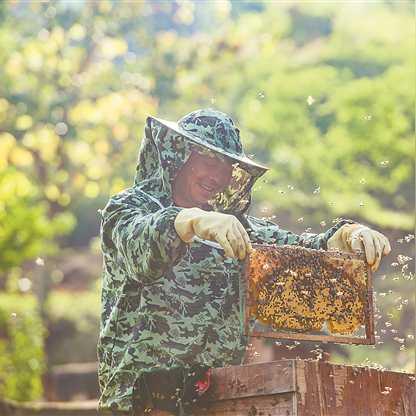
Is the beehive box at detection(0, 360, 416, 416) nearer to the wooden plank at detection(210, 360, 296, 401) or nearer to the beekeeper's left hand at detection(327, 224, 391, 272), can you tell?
the wooden plank at detection(210, 360, 296, 401)

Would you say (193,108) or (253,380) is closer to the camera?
(253,380)

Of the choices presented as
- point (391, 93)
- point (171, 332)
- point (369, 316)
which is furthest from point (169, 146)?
point (391, 93)

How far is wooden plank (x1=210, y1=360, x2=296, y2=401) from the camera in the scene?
2.41 meters

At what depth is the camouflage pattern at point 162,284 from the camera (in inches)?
109

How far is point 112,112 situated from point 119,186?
2.23m

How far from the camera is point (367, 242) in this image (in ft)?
9.61

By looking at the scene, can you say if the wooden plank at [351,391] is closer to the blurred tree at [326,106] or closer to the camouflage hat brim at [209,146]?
the camouflage hat brim at [209,146]

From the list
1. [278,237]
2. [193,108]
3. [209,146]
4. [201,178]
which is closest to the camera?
[209,146]

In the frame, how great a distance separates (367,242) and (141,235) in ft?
2.68

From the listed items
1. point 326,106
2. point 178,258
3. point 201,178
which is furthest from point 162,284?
point 326,106

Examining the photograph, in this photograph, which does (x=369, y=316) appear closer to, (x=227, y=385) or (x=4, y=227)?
(x=227, y=385)

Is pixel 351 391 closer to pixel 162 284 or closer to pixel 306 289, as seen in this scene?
pixel 306 289

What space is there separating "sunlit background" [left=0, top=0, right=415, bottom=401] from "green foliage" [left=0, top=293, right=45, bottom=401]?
3cm

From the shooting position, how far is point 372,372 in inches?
103
